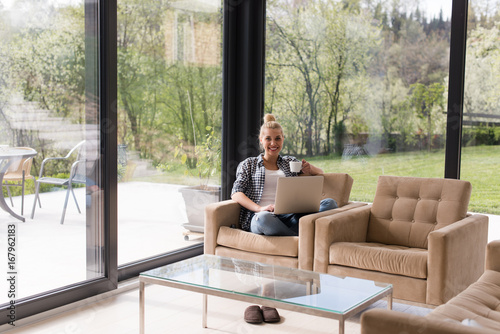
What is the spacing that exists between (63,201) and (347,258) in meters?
1.84

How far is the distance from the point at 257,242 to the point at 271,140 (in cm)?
82

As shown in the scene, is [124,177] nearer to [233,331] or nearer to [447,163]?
[233,331]

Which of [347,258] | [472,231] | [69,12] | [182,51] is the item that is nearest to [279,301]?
[347,258]

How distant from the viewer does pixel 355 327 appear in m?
3.38

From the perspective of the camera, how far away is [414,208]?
3.93 m

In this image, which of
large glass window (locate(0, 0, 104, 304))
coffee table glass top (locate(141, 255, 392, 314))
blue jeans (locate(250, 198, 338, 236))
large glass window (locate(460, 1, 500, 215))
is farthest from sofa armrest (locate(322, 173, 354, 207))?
large glass window (locate(0, 0, 104, 304))

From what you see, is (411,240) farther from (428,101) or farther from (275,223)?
(428,101)

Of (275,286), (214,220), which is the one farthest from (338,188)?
(275,286)

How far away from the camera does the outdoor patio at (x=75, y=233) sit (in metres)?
3.43

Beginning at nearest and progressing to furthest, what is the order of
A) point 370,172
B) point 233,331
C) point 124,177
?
point 233,331 → point 124,177 → point 370,172

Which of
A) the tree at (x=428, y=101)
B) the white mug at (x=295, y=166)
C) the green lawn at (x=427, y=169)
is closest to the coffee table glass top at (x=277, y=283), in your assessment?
the white mug at (x=295, y=166)

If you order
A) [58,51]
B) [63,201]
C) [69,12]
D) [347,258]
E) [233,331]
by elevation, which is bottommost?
[233,331]

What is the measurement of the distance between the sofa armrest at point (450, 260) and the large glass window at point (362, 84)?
1.17 m

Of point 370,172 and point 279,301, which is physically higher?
point 370,172
